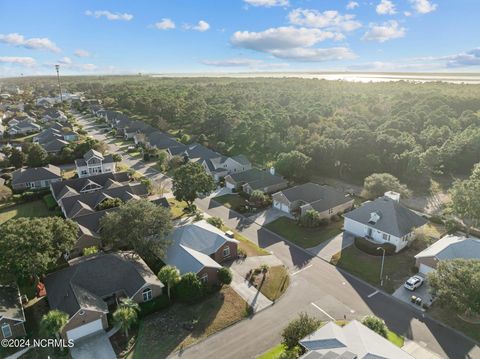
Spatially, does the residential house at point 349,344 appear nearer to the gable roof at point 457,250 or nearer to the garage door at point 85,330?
the gable roof at point 457,250

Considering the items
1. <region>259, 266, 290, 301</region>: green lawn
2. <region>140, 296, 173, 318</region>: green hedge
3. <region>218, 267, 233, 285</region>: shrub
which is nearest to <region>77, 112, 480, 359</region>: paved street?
<region>259, 266, 290, 301</region>: green lawn

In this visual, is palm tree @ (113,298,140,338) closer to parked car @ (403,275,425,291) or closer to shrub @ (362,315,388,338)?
shrub @ (362,315,388,338)

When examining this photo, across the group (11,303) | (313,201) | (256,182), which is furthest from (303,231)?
(11,303)

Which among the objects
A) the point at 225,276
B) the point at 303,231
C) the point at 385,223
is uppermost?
the point at 385,223

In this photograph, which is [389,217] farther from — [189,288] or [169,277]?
[169,277]

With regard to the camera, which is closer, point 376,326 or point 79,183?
point 376,326

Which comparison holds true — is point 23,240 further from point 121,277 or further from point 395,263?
point 395,263

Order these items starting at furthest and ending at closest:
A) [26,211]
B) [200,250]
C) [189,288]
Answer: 1. [26,211]
2. [200,250]
3. [189,288]
